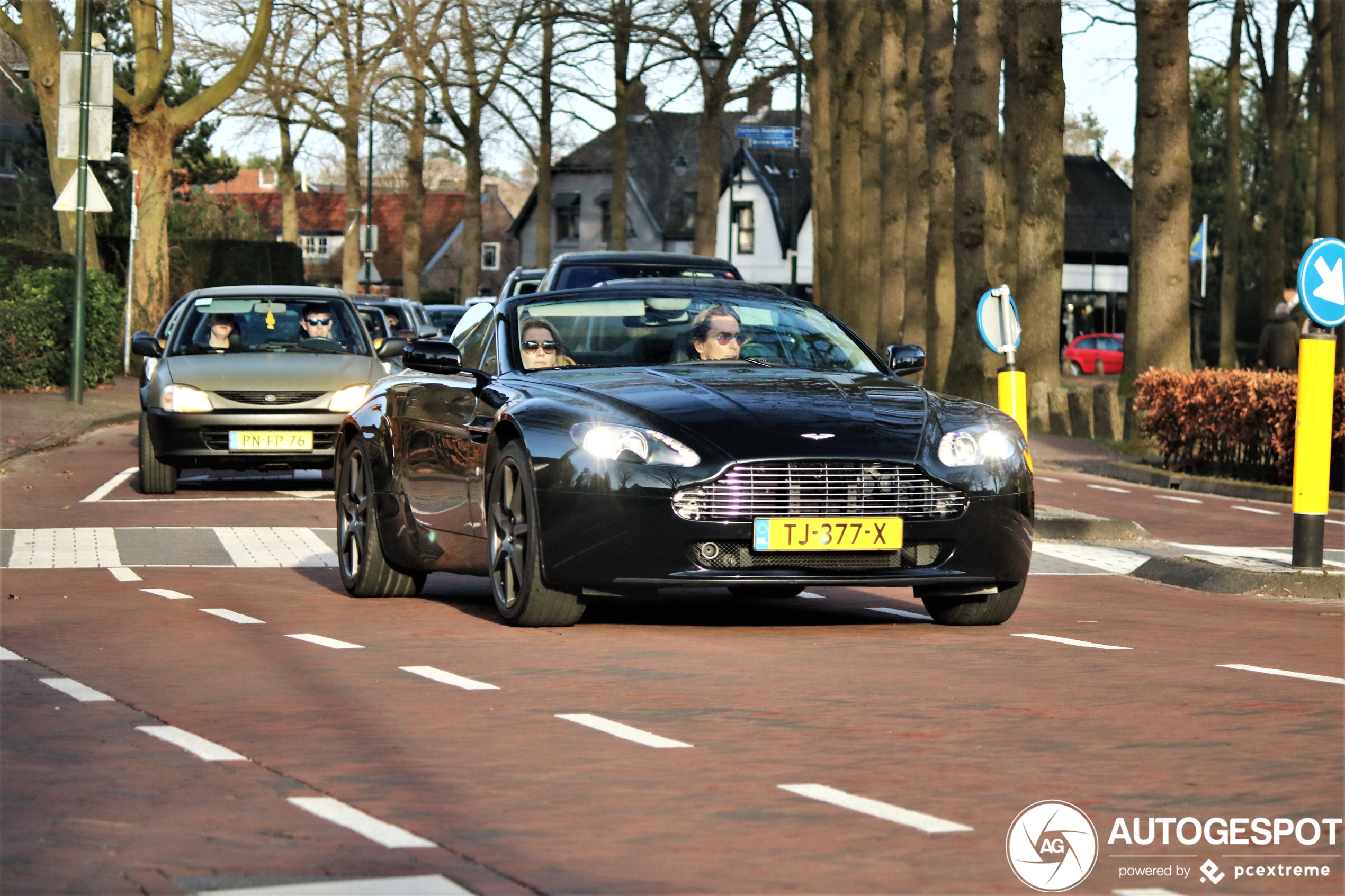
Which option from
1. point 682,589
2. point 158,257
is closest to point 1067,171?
point 158,257

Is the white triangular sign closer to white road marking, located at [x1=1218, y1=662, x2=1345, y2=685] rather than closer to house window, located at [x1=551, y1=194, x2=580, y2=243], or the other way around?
white road marking, located at [x1=1218, y1=662, x2=1345, y2=685]

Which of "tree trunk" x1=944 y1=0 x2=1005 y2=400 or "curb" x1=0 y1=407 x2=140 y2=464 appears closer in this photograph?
"curb" x1=0 y1=407 x2=140 y2=464

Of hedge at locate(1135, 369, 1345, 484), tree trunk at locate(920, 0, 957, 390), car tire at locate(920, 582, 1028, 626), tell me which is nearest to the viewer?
car tire at locate(920, 582, 1028, 626)

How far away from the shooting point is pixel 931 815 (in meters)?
5.15

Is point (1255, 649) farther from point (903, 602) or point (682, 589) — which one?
point (682, 589)

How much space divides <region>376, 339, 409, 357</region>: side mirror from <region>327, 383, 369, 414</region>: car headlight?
3.31 feet

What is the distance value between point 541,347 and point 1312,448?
15.2 feet

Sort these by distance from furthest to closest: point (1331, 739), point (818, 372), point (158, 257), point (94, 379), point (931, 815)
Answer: point (158, 257) → point (94, 379) → point (818, 372) → point (1331, 739) → point (931, 815)

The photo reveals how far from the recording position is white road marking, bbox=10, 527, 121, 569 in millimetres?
12203

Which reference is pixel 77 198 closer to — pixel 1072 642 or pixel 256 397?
pixel 256 397

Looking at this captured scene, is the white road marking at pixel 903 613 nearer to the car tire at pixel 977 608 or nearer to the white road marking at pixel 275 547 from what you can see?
the car tire at pixel 977 608

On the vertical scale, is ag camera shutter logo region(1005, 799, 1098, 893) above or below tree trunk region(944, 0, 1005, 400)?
below

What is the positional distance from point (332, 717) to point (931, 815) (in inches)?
87.6

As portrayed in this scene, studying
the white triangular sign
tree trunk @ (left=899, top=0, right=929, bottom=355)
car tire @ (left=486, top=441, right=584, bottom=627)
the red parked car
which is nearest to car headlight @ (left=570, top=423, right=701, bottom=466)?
car tire @ (left=486, top=441, right=584, bottom=627)
